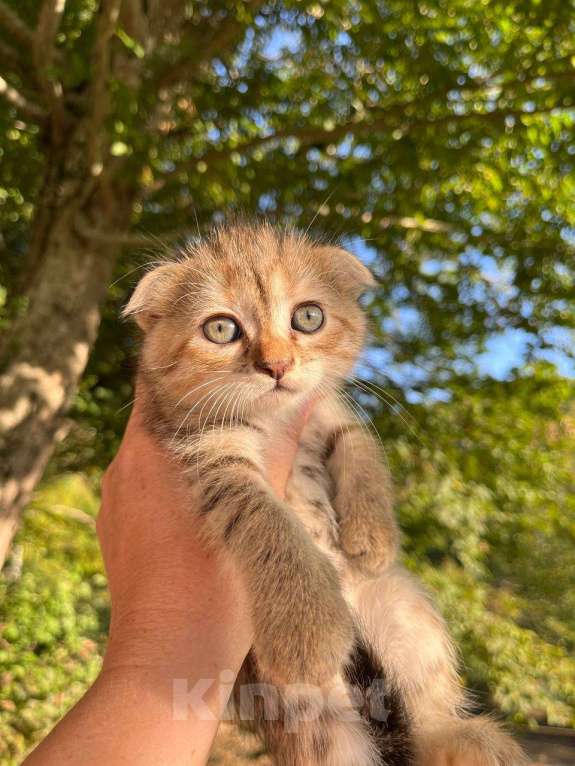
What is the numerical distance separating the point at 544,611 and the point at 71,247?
251 inches

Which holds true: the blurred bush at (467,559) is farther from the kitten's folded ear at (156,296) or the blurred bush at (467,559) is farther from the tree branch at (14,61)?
the tree branch at (14,61)

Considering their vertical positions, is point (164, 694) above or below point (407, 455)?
below

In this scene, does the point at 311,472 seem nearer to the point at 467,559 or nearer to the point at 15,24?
the point at 15,24

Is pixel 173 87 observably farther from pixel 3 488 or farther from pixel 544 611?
pixel 544 611

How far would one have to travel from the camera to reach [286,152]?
5102 millimetres

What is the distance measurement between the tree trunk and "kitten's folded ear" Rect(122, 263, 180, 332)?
184 cm

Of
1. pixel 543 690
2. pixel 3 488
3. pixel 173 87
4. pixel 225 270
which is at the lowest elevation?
pixel 543 690

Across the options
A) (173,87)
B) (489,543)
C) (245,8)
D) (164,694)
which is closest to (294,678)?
(164,694)

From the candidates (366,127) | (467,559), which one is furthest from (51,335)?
(467,559)

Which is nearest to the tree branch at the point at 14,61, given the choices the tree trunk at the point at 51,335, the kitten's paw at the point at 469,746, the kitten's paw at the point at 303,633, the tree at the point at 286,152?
the tree at the point at 286,152

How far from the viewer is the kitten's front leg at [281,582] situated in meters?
1.58

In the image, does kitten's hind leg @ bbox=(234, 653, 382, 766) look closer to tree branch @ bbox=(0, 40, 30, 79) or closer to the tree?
the tree

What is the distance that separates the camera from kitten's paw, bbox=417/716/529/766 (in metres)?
1.64

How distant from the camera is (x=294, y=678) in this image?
157cm
